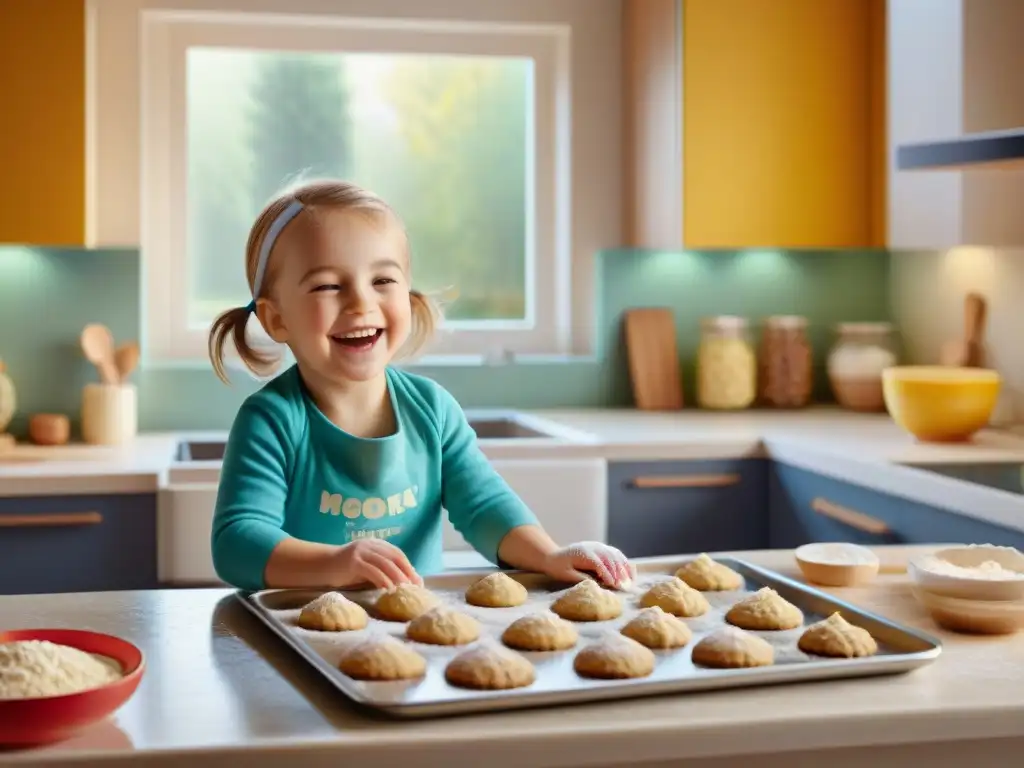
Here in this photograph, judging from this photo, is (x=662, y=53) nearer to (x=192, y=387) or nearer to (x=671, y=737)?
(x=192, y=387)

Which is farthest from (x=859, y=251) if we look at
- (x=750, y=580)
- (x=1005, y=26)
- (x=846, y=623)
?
(x=846, y=623)

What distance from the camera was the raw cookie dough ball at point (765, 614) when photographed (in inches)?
51.4

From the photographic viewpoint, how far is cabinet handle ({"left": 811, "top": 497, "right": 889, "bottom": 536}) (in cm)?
260

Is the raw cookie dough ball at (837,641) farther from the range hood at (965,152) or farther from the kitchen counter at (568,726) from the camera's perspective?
the range hood at (965,152)

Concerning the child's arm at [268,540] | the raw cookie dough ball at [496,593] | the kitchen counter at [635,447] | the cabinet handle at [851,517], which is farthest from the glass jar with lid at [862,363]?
the raw cookie dough ball at [496,593]

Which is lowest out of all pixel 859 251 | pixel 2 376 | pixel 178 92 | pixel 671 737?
pixel 671 737

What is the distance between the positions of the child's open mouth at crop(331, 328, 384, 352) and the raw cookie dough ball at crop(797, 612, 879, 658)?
0.64 m

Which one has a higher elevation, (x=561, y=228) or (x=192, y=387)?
(x=561, y=228)

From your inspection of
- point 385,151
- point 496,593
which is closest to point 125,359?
point 385,151

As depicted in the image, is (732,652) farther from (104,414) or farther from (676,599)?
(104,414)

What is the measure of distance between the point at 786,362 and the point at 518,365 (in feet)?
2.29

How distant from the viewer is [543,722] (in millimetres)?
1054

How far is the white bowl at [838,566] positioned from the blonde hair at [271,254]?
614 mm

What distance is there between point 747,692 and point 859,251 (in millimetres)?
2854
